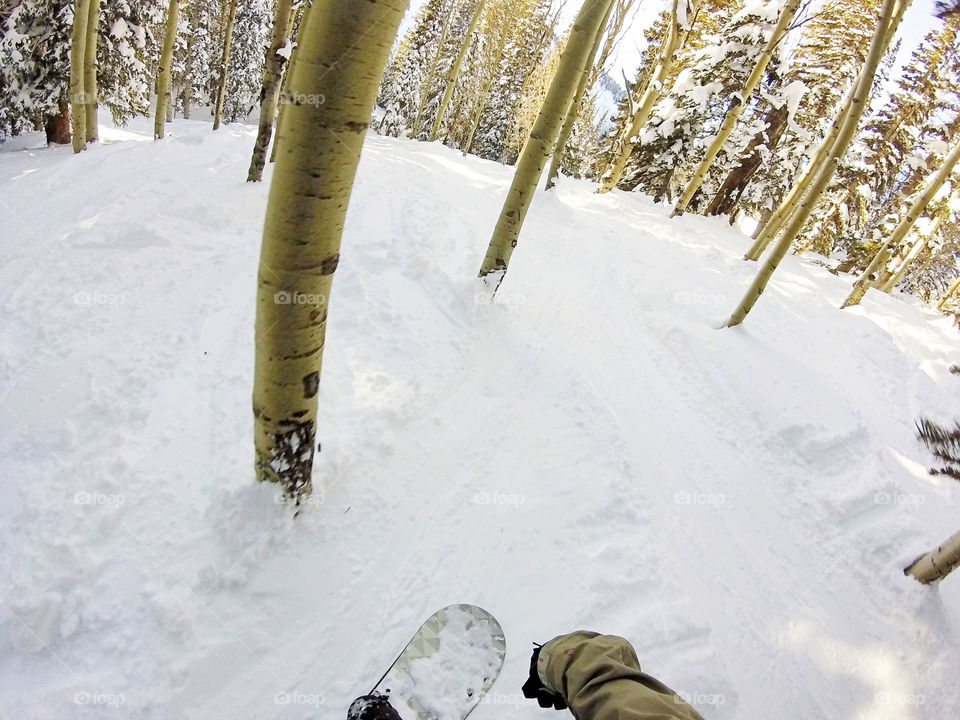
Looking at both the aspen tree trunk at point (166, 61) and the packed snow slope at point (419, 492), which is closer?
the packed snow slope at point (419, 492)

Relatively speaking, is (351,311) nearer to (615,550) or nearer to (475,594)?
(475,594)

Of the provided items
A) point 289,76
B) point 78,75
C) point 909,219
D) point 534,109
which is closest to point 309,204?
point 289,76

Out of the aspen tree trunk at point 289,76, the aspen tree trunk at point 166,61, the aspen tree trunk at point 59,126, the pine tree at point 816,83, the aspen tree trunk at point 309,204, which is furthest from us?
the pine tree at point 816,83

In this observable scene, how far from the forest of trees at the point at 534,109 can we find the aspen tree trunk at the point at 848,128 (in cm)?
3

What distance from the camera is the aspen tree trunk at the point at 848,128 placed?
20.0ft

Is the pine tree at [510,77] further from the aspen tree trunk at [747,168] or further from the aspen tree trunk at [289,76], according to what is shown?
the aspen tree trunk at [289,76]

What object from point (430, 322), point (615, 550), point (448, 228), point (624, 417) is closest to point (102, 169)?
Result: point (448, 228)

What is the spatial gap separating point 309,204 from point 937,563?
18.9ft

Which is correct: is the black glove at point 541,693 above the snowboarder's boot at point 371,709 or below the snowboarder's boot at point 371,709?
above

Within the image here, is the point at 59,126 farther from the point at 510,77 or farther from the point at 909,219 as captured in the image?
the point at 510,77

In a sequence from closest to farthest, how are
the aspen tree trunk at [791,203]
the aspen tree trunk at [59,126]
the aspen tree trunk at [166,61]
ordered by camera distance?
the aspen tree trunk at [791,203]
the aspen tree trunk at [166,61]
the aspen tree trunk at [59,126]

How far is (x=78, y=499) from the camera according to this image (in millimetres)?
3113

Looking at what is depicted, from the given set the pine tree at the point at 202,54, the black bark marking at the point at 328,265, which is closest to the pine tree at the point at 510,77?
the pine tree at the point at 202,54

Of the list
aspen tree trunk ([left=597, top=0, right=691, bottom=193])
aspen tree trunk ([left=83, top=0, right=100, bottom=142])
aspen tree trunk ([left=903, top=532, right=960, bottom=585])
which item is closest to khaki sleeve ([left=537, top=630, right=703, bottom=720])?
aspen tree trunk ([left=903, top=532, right=960, bottom=585])
